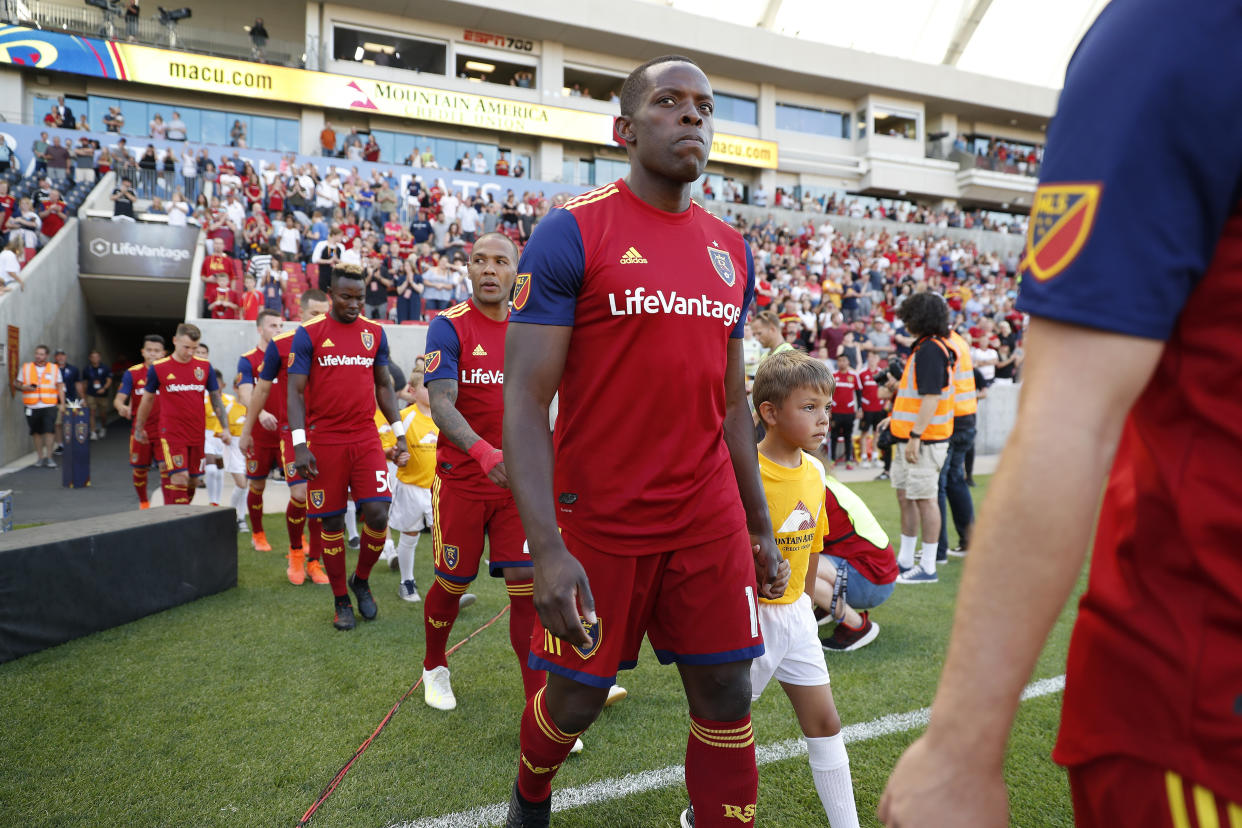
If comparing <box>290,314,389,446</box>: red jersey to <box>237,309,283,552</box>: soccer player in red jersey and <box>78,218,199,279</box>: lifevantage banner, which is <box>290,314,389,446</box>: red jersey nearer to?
<box>237,309,283,552</box>: soccer player in red jersey

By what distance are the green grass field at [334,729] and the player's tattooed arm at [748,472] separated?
42.7 inches

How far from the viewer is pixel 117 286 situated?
64.5 ft

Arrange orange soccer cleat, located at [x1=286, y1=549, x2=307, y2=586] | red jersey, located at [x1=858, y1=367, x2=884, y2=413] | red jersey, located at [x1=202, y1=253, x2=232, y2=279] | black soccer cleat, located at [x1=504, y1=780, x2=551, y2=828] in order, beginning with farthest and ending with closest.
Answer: red jersey, located at [x1=202, y1=253, x2=232, y2=279] → red jersey, located at [x1=858, y1=367, x2=884, y2=413] → orange soccer cleat, located at [x1=286, y1=549, x2=307, y2=586] → black soccer cleat, located at [x1=504, y1=780, x2=551, y2=828]

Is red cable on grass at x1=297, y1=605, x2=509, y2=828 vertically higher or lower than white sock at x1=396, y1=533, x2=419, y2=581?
lower

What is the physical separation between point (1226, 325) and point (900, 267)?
29091 millimetres

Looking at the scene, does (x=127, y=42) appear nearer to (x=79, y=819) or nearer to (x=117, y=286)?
(x=117, y=286)

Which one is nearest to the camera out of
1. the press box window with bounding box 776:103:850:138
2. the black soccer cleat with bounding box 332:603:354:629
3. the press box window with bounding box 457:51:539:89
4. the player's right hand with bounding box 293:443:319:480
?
the player's right hand with bounding box 293:443:319:480

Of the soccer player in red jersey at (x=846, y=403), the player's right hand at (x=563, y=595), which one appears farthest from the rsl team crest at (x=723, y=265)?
the soccer player in red jersey at (x=846, y=403)

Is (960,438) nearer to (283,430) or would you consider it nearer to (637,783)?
(637,783)

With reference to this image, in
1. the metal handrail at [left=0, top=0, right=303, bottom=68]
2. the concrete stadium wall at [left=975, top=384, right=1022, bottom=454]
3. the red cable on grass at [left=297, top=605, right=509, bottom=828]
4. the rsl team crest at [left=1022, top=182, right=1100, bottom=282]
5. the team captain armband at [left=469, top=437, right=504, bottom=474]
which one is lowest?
the red cable on grass at [left=297, top=605, right=509, bottom=828]

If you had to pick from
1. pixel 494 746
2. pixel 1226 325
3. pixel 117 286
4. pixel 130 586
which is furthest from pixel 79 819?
pixel 117 286

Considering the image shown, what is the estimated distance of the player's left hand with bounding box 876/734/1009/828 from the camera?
88cm

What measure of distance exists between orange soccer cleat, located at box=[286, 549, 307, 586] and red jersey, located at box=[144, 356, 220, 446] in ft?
7.96

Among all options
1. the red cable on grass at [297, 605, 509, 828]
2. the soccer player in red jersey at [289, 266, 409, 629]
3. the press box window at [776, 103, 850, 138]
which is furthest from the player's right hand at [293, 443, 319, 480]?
the press box window at [776, 103, 850, 138]
